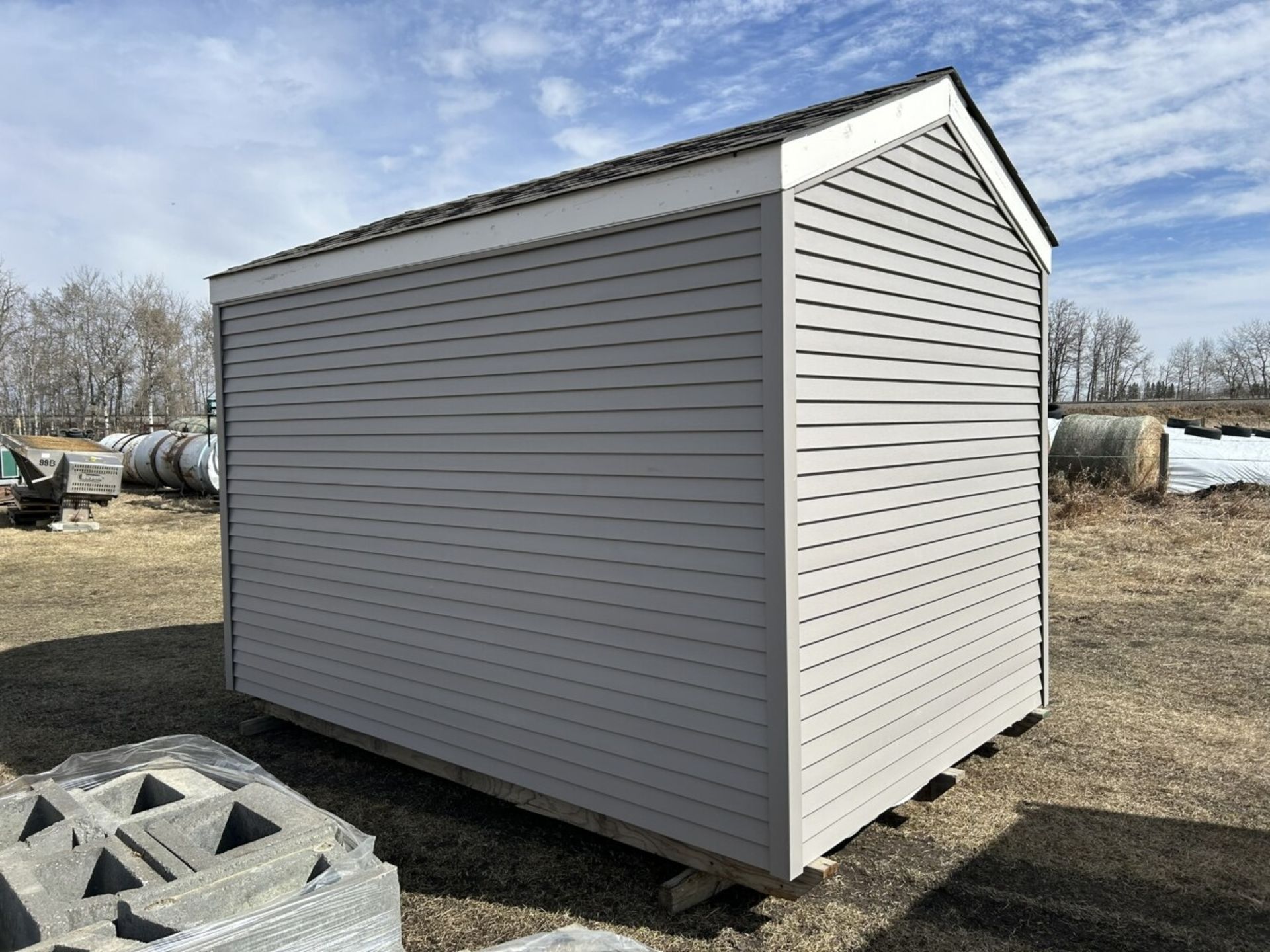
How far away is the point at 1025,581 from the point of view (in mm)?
5590

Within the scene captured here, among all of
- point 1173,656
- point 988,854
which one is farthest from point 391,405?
point 1173,656

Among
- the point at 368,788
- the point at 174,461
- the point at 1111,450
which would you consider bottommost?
the point at 368,788

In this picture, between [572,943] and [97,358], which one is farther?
[97,358]

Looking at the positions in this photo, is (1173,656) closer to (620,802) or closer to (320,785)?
(620,802)

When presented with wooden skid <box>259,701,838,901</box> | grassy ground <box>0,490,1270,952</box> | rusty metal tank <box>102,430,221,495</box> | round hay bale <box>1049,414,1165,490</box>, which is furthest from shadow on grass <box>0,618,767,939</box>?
round hay bale <box>1049,414,1165,490</box>

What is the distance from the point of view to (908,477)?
436cm

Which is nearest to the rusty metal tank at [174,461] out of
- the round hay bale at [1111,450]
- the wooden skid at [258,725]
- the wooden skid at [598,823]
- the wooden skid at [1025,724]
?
the wooden skid at [258,725]

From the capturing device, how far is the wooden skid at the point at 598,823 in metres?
3.61

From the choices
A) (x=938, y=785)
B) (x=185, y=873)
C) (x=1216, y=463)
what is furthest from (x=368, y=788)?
(x=1216, y=463)

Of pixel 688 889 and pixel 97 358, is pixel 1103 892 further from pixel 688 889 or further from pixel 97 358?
pixel 97 358

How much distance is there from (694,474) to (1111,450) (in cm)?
1476

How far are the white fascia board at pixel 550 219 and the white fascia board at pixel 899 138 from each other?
16 cm

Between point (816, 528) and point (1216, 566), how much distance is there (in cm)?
960

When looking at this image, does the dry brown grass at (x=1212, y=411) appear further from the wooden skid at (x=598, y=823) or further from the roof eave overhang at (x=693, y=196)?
the wooden skid at (x=598, y=823)
